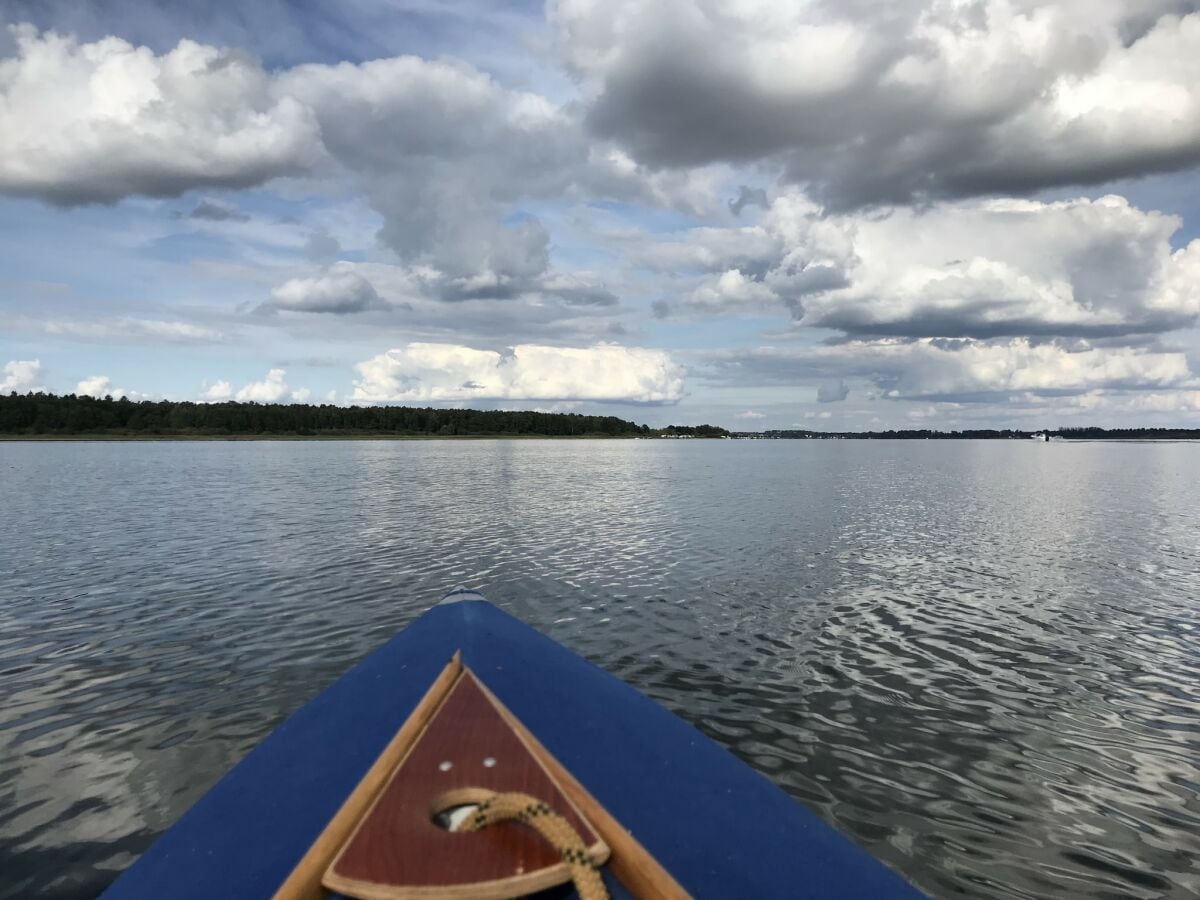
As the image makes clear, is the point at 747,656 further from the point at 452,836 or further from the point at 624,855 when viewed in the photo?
the point at 452,836

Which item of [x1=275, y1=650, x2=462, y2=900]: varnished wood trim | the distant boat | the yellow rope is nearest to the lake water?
the distant boat

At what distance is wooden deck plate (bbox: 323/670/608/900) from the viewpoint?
11.5ft

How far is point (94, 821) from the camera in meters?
7.99

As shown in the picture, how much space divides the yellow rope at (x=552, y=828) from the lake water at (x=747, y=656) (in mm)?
5439

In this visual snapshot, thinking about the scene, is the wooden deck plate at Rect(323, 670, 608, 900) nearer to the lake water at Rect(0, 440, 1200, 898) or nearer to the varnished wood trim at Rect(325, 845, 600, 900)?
the varnished wood trim at Rect(325, 845, 600, 900)

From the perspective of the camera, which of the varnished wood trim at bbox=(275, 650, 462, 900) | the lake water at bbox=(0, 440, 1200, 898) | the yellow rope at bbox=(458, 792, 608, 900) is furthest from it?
the lake water at bbox=(0, 440, 1200, 898)

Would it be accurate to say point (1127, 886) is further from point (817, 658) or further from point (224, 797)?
point (224, 797)

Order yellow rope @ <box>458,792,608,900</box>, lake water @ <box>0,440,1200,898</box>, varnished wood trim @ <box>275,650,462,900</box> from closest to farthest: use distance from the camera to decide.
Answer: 1. yellow rope @ <box>458,792,608,900</box>
2. varnished wood trim @ <box>275,650,462,900</box>
3. lake water @ <box>0,440,1200,898</box>

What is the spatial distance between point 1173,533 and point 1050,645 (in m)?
23.9

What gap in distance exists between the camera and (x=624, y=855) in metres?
3.78

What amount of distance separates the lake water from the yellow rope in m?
5.44

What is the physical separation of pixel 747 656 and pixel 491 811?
11.1 m

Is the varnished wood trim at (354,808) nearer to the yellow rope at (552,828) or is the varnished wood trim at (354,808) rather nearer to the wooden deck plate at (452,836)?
the wooden deck plate at (452,836)

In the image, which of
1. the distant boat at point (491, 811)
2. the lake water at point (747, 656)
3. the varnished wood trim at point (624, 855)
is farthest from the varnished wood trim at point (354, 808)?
the lake water at point (747, 656)
